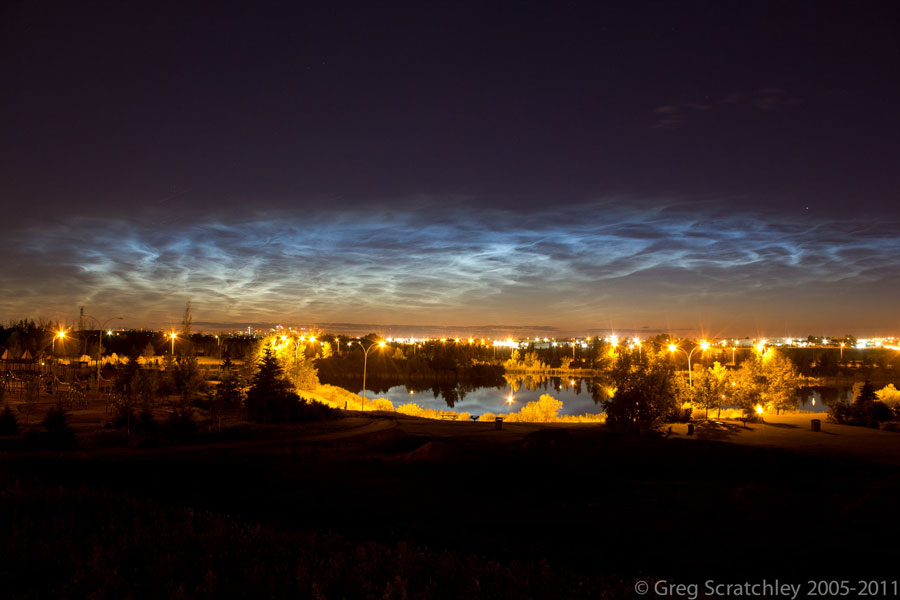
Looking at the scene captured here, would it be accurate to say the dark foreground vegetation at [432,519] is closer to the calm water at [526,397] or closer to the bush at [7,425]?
the bush at [7,425]

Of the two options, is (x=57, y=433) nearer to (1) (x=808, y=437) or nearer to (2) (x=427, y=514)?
(2) (x=427, y=514)

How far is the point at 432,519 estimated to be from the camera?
41.3 ft

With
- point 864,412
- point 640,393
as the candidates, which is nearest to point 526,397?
point 864,412

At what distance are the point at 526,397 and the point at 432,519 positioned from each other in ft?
255

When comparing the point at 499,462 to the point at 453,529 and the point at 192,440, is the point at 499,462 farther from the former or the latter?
the point at 192,440

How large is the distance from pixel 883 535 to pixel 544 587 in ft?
31.5

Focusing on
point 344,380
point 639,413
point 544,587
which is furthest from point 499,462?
point 344,380

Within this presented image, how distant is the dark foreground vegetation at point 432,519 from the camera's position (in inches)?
243

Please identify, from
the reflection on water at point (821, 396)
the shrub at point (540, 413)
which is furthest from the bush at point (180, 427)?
the reflection on water at point (821, 396)

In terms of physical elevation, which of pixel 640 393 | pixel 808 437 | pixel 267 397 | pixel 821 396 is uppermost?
pixel 640 393

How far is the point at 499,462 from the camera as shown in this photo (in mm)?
18828

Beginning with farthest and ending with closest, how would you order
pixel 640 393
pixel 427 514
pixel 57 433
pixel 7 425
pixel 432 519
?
pixel 640 393
pixel 7 425
pixel 57 433
pixel 427 514
pixel 432 519

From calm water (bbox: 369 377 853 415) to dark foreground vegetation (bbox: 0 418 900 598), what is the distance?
45.2 meters

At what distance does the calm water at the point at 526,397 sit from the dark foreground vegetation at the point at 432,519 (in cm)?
4519
